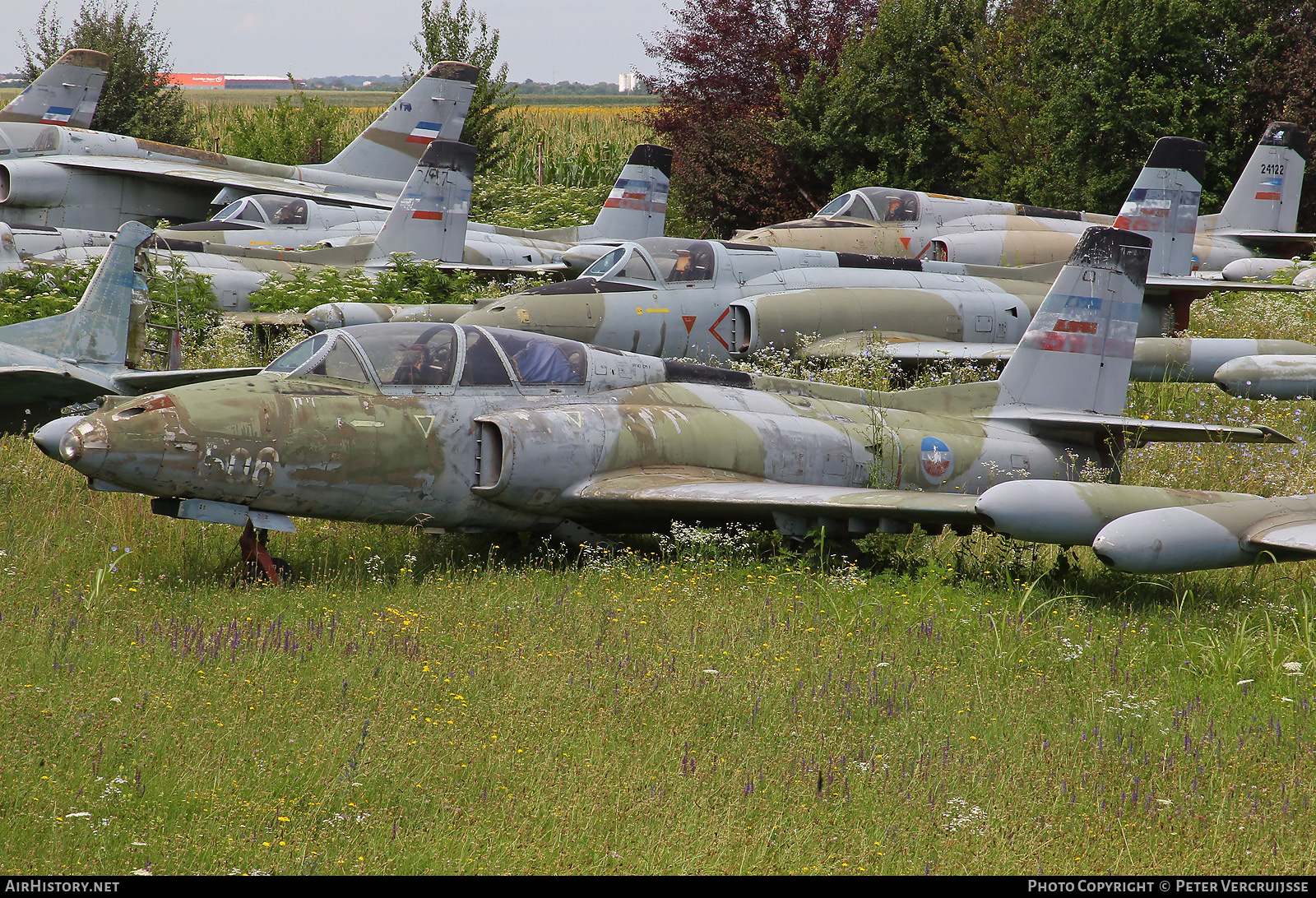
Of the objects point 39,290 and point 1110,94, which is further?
point 1110,94

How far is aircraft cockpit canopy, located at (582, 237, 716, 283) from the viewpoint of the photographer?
14141 mm

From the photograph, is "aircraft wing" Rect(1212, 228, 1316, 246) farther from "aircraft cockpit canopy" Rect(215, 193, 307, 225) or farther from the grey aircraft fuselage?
"aircraft cockpit canopy" Rect(215, 193, 307, 225)

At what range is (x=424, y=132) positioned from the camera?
25.6 meters

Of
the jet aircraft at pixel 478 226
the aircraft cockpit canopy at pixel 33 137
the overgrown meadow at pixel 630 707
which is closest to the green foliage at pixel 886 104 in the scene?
the jet aircraft at pixel 478 226

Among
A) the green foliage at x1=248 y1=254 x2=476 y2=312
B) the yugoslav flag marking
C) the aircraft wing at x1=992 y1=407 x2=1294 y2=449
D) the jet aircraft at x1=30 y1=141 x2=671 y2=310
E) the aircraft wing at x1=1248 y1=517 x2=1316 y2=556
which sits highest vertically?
the yugoslav flag marking

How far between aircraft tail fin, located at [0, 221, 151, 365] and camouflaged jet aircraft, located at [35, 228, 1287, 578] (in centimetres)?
250

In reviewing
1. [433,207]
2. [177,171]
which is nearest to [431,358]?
[433,207]

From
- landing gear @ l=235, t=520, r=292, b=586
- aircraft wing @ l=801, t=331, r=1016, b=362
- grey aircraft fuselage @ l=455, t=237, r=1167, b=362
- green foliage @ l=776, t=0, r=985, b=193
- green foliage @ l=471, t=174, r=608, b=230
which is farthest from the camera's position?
green foliage @ l=471, t=174, r=608, b=230

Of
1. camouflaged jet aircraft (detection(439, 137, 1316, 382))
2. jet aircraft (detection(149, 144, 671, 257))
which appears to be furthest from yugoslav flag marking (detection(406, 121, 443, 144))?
camouflaged jet aircraft (detection(439, 137, 1316, 382))

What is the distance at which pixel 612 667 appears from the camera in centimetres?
628

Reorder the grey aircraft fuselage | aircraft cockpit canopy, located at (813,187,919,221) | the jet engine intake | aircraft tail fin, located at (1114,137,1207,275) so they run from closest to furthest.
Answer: the grey aircraft fuselage → aircraft tail fin, located at (1114,137,1207,275) → the jet engine intake → aircraft cockpit canopy, located at (813,187,919,221)

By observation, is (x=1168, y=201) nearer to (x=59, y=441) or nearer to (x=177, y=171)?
(x=59, y=441)

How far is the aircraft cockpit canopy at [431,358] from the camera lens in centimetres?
802

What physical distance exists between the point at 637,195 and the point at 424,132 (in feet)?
Result: 18.8
